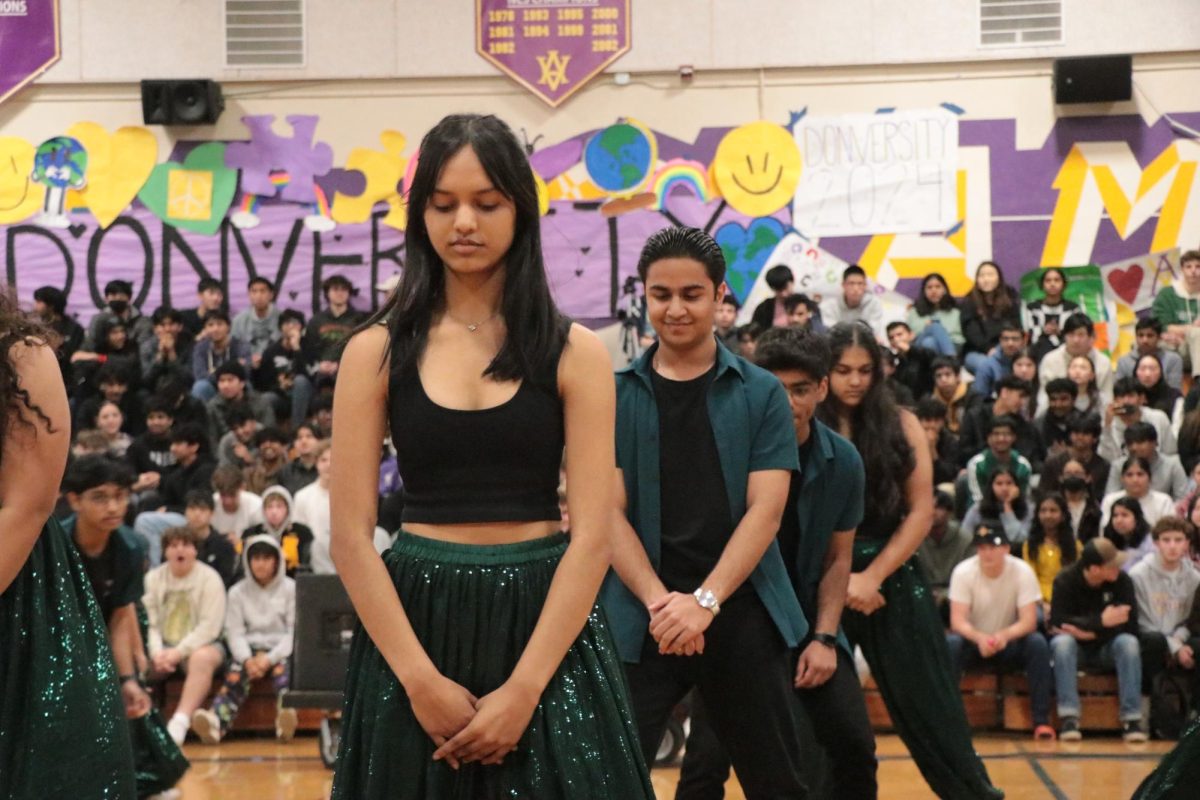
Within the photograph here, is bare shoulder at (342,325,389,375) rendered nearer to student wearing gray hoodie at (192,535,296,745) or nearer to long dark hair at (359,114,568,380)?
long dark hair at (359,114,568,380)

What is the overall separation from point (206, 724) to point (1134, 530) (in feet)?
19.2

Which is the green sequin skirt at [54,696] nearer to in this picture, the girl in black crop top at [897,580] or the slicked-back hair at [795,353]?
the slicked-back hair at [795,353]

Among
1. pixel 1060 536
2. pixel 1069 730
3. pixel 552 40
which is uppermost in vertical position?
pixel 552 40

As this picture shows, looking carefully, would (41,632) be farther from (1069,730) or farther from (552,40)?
(552,40)

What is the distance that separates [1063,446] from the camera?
11766 millimetres

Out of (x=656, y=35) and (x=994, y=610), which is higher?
(x=656, y=35)

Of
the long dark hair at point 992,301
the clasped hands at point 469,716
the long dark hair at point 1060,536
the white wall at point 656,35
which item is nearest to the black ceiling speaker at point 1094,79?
the white wall at point 656,35

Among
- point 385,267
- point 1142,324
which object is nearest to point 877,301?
point 1142,324

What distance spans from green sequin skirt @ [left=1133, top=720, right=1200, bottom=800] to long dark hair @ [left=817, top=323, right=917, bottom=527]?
162 cm

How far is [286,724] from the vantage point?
9.16m

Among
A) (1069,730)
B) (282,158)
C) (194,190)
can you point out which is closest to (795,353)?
(1069,730)

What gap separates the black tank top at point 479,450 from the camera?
2.66 m

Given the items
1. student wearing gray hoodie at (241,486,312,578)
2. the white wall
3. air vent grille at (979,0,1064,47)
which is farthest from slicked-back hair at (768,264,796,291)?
student wearing gray hoodie at (241,486,312,578)

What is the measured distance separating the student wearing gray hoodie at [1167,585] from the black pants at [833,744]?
533 cm
